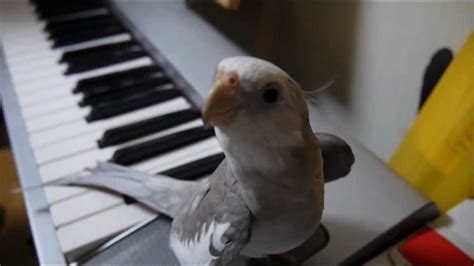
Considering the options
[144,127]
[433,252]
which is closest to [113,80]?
[144,127]

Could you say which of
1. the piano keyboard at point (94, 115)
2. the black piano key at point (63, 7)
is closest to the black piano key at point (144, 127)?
the piano keyboard at point (94, 115)

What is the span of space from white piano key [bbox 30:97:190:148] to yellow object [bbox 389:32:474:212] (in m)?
0.34

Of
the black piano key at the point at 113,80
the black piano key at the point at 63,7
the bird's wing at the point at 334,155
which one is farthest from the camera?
the black piano key at the point at 63,7

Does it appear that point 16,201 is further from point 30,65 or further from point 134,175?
point 134,175

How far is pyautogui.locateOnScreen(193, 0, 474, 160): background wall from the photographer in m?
0.74

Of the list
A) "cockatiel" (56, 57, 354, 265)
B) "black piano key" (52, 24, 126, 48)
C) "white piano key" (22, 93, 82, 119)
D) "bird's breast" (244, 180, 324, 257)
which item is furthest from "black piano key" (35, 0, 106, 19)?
A: "bird's breast" (244, 180, 324, 257)

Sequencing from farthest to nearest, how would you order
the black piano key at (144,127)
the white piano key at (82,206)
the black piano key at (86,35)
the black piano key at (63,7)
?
the black piano key at (63,7), the black piano key at (86,35), the black piano key at (144,127), the white piano key at (82,206)

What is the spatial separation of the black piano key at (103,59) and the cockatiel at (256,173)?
0.43m

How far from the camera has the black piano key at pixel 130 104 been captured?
71 cm

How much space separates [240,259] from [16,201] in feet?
3.75

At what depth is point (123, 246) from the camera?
525mm

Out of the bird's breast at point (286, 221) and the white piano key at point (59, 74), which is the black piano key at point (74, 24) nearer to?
the white piano key at point (59, 74)

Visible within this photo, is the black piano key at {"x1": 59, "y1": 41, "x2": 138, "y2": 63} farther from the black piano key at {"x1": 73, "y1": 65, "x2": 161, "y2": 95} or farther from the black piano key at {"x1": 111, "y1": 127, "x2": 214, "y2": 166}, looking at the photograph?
the black piano key at {"x1": 111, "y1": 127, "x2": 214, "y2": 166}

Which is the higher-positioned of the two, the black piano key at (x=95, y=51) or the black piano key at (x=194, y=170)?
the black piano key at (x=95, y=51)
